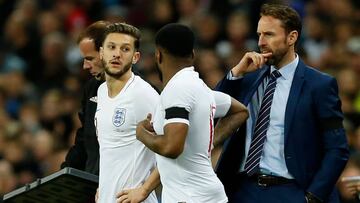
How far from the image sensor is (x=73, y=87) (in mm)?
14773

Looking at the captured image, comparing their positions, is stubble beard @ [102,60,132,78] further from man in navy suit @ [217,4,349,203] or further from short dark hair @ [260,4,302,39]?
short dark hair @ [260,4,302,39]

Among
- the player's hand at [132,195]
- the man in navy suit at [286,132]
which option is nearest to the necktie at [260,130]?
the man in navy suit at [286,132]

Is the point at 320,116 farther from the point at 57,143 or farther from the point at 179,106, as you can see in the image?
the point at 57,143

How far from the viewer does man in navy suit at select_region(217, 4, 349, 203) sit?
314 inches

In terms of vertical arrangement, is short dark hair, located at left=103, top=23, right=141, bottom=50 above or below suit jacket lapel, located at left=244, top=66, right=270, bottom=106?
above

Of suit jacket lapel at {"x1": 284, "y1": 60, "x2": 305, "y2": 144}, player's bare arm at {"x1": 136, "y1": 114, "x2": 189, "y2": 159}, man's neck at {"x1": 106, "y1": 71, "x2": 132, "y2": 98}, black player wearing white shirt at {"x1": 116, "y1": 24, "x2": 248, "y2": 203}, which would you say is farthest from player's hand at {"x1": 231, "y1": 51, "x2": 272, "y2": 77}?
player's bare arm at {"x1": 136, "y1": 114, "x2": 189, "y2": 159}

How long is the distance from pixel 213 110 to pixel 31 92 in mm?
8179

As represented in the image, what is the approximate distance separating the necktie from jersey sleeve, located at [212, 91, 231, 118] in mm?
381

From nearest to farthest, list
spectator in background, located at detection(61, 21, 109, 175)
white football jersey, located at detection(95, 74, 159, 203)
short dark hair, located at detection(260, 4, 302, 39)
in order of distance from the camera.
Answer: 1. white football jersey, located at detection(95, 74, 159, 203)
2. short dark hair, located at detection(260, 4, 302, 39)
3. spectator in background, located at detection(61, 21, 109, 175)

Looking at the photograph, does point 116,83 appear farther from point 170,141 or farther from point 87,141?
point 170,141

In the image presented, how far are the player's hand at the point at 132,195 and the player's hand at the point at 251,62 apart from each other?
1.11 m

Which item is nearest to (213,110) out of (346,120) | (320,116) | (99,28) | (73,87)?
(320,116)

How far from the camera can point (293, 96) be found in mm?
8102

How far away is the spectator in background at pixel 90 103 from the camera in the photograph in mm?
8383
